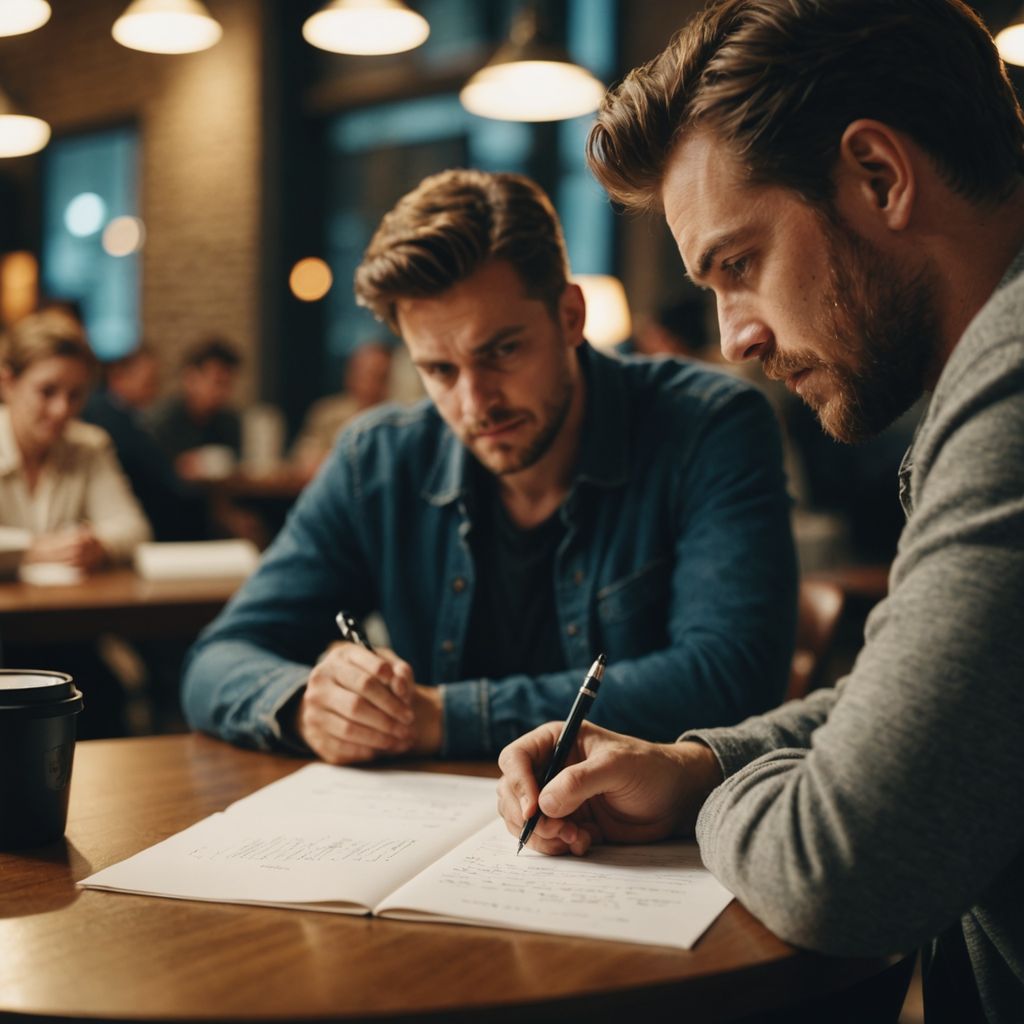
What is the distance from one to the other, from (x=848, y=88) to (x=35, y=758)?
94 centimetres

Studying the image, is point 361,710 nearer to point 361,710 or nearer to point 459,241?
point 361,710

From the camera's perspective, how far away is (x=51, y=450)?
12.3 ft

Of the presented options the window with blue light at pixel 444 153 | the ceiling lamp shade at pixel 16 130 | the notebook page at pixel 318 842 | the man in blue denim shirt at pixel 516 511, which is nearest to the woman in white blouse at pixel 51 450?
the ceiling lamp shade at pixel 16 130

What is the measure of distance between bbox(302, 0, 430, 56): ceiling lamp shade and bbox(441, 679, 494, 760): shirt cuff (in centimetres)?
338

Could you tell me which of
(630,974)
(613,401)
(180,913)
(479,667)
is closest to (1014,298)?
(630,974)

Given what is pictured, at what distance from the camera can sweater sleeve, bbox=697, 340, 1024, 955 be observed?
809 mm

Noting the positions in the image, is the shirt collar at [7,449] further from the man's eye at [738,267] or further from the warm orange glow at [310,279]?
the warm orange glow at [310,279]

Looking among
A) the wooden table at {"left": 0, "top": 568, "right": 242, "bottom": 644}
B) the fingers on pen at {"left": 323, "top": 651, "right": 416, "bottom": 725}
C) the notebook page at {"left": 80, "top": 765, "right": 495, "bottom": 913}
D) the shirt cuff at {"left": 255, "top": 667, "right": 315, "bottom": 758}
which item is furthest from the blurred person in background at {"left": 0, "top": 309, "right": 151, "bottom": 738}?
the notebook page at {"left": 80, "top": 765, "right": 495, "bottom": 913}

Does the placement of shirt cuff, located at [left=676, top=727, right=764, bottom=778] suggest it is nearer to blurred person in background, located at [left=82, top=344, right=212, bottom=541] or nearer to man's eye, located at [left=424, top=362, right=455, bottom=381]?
man's eye, located at [left=424, top=362, right=455, bottom=381]

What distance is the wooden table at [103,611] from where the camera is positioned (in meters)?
2.53

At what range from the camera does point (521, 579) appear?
6.05 feet

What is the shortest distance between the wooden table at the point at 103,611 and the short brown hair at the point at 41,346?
3.50 ft

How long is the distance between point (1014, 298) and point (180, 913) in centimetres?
80

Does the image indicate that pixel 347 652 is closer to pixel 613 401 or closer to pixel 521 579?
pixel 521 579
